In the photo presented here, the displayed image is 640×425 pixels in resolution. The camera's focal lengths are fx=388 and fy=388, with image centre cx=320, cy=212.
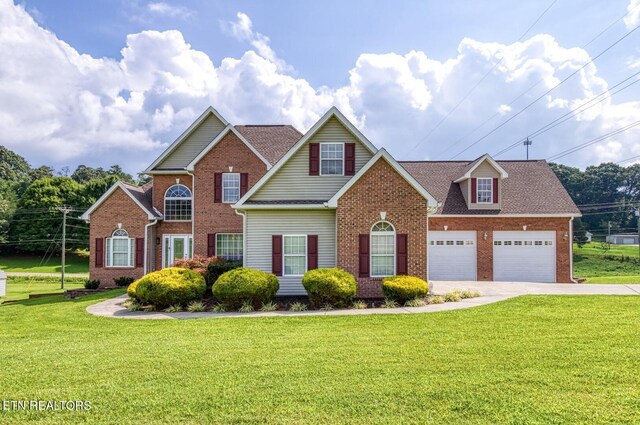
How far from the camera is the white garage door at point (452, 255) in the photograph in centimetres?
2064

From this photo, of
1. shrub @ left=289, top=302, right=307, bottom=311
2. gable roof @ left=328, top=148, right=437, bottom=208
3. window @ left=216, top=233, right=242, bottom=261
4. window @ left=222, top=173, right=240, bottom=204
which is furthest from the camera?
window @ left=216, top=233, right=242, bottom=261

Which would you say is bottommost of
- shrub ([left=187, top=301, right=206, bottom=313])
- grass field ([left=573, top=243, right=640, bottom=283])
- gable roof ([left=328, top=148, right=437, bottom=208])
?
grass field ([left=573, top=243, right=640, bottom=283])

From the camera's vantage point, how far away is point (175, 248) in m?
21.2

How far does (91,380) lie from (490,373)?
239 inches

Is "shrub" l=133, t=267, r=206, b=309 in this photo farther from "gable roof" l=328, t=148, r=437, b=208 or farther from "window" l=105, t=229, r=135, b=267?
"window" l=105, t=229, r=135, b=267

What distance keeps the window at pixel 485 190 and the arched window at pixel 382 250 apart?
903 centimetres

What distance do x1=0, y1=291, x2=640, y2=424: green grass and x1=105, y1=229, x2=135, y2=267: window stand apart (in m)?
10.7

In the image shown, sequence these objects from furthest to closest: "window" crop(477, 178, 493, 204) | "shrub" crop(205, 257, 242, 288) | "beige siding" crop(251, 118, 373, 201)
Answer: "window" crop(477, 178, 493, 204) → "beige siding" crop(251, 118, 373, 201) → "shrub" crop(205, 257, 242, 288)

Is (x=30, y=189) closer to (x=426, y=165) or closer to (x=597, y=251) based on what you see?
(x=426, y=165)

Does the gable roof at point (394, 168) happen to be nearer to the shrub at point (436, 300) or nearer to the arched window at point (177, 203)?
the shrub at point (436, 300)

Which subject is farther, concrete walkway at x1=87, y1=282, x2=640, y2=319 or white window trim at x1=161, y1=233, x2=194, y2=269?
white window trim at x1=161, y1=233, x2=194, y2=269

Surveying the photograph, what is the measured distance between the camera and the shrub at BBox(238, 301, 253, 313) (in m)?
12.4

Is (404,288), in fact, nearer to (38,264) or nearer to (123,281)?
(123,281)

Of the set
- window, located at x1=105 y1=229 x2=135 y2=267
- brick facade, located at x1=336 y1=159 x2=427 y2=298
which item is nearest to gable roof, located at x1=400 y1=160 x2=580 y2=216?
brick facade, located at x1=336 y1=159 x2=427 y2=298
